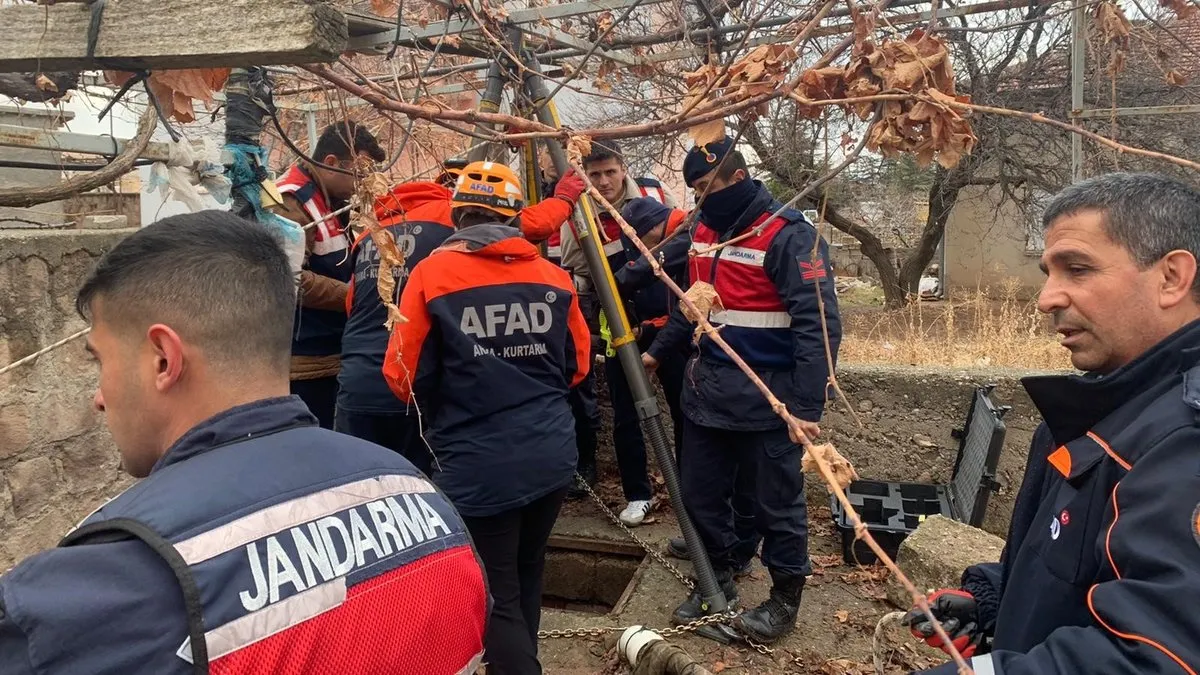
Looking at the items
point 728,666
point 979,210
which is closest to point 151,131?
point 728,666

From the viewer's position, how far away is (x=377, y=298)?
3.77 metres

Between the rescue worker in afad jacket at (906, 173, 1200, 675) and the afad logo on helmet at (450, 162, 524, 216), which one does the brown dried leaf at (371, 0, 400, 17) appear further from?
the rescue worker in afad jacket at (906, 173, 1200, 675)

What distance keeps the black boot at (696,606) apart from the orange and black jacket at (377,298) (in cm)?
172

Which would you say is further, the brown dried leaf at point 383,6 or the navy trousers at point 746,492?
the navy trousers at point 746,492

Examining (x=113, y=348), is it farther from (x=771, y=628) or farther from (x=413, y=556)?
(x=771, y=628)

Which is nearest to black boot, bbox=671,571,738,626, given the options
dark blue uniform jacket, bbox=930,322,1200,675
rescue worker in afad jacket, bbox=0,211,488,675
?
dark blue uniform jacket, bbox=930,322,1200,675

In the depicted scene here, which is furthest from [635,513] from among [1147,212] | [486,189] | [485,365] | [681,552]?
[1147,212]

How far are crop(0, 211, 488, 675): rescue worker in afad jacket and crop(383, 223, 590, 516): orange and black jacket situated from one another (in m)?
1.49

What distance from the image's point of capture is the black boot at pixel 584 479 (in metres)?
5.57

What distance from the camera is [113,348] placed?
1371 millimetres

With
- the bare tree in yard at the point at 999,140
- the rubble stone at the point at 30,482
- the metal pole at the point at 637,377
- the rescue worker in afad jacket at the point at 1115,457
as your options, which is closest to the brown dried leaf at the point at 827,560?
the metal pole at the point at 637,377

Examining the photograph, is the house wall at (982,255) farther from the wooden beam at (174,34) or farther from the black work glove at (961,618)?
the wooden beam at (174,34)

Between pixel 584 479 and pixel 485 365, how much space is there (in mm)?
2704

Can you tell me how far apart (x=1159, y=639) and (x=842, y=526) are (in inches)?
140
